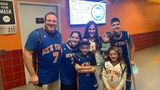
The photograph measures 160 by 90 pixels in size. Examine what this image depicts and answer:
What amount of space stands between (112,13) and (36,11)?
9.40 feet

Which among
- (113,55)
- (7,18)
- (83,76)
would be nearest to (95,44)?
(113,55)

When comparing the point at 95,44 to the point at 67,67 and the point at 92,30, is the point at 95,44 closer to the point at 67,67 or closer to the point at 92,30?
the point at 92,30

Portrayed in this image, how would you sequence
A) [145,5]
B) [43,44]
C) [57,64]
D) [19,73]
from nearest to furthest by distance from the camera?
[43,44]
[57,64]
[19,73]
[145,5]

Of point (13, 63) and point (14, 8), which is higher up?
point (14, 8)

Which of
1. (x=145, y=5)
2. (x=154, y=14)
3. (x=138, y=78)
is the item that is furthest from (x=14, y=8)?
(x=154, y=14)

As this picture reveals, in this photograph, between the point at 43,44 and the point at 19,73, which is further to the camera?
the point at 19,73

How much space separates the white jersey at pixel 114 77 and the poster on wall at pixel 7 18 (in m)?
2.15

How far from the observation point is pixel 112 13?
5055 millimetres

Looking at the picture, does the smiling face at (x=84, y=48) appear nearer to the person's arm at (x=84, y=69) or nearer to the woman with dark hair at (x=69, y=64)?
the woman with dark hair at (x=69, y=64)

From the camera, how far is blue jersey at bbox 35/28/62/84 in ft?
5.19

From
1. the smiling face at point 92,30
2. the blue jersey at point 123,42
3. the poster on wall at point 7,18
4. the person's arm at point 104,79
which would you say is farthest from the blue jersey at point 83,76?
the poster on wall at point 7,18

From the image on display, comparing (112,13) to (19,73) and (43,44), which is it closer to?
(19,73)

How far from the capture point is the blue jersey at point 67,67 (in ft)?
5.77

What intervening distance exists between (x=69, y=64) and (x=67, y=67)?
0.16 feet
